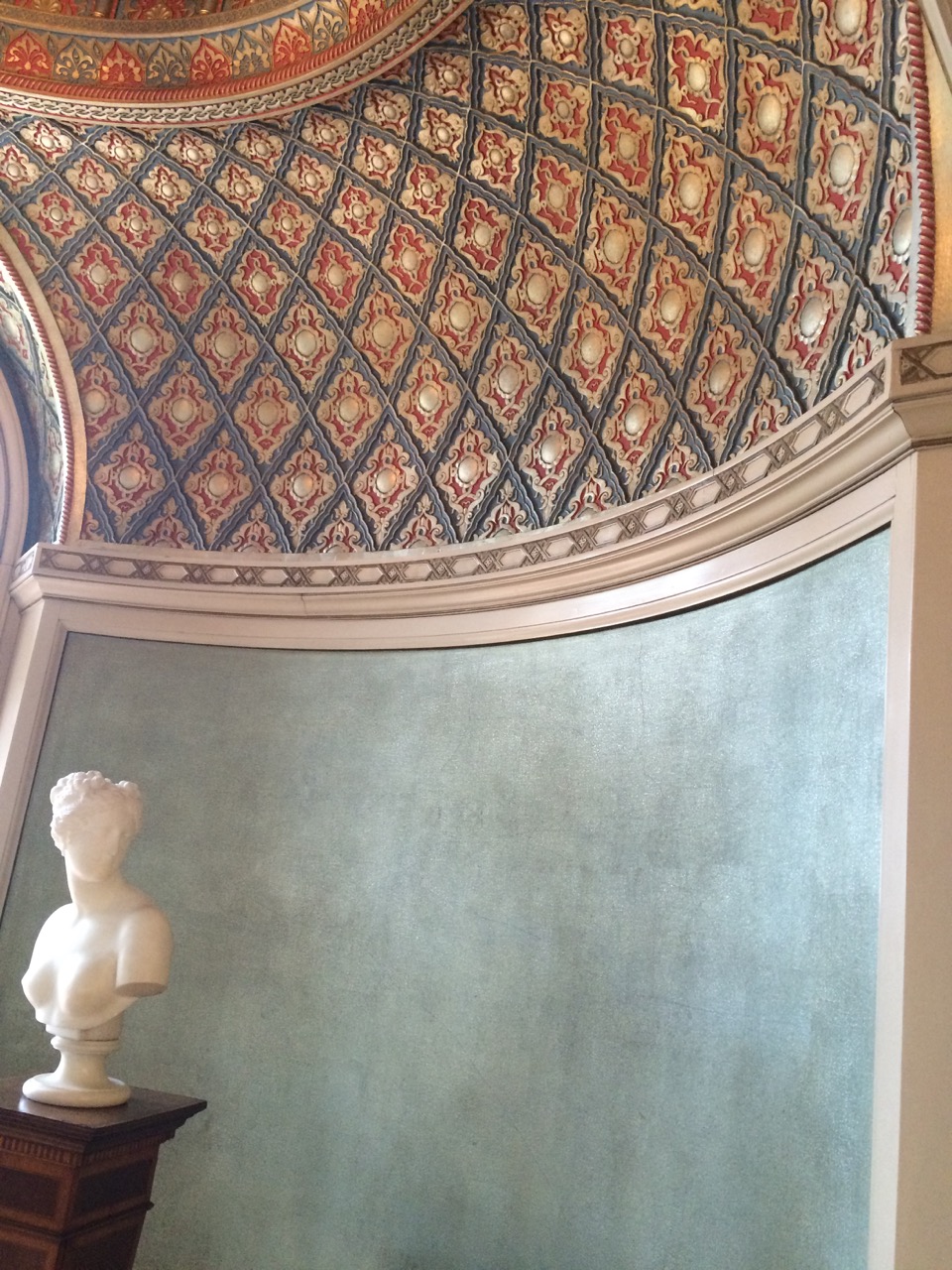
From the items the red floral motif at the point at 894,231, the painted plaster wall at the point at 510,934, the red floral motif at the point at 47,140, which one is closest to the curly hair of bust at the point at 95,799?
the painted plaster wall at the point at 510,934

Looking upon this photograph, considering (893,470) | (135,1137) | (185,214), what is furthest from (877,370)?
(185,214)

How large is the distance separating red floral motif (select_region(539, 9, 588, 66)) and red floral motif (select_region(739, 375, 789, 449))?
163 centimetres

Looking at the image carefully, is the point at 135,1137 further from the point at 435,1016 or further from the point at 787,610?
the point at 787,610

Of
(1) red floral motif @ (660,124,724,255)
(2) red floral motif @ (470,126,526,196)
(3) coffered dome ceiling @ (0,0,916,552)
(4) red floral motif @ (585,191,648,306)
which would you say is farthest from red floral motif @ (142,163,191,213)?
(1) red floral motif @ (660,124,724,255)

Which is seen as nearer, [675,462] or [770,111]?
[770,111]

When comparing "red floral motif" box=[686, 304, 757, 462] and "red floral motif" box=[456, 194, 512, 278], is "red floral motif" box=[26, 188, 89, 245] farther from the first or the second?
"red floral motif" box=[686, 304, 757, 462]

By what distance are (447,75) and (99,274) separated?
2271 millimetres

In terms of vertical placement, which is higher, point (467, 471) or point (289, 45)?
point (289, 45)

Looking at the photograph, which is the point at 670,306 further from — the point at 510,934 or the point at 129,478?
the point at 129,478

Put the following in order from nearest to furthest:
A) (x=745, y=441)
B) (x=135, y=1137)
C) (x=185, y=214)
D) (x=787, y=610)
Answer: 1. (x=135, y=1137)
2. (x=787, y=610)
3. (x=745, y=441)
4. (x=185, y=214)

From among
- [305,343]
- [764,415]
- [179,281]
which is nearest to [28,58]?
[179,281]

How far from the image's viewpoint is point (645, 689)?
13.5ft

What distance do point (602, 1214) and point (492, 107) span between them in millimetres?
4416

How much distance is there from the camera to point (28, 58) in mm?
5059
